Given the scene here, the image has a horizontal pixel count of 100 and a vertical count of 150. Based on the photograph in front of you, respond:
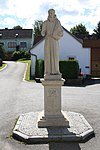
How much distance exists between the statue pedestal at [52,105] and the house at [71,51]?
2266 centimetres

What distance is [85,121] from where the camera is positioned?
9930 mm

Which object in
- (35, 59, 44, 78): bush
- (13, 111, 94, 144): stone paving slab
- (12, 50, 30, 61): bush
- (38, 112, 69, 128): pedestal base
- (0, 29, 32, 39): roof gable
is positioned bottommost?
(13, 111, 94, 144): stone paving slab

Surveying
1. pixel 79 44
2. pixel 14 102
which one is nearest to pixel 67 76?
pixel 79 44

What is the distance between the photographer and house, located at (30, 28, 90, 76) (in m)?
32.2

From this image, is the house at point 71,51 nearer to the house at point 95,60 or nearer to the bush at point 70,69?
the house at point 95,60

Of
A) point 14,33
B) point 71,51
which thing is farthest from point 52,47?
point 14,33

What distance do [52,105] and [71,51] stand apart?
23.5 metres

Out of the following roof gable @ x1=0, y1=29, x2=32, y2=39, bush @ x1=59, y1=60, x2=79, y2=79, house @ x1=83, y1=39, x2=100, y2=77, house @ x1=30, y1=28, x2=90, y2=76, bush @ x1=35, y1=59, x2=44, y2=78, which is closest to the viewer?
bush @ x1=59, y1=60, x2=79, y2=79

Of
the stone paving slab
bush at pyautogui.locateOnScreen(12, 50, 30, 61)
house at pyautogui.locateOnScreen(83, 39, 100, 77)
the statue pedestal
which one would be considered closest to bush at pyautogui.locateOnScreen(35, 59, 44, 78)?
house at pyautogui.locateOnScreen(83, 39, 100, 77)

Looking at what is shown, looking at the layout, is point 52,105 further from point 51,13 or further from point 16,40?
point 16,40

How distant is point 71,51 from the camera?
32469mm

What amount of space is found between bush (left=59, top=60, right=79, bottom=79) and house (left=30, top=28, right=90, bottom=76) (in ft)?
16.3

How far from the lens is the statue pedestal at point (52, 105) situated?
9.20 m

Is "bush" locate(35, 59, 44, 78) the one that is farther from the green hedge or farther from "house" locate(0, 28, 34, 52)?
"house" locate(0, 28, 34, 52)
